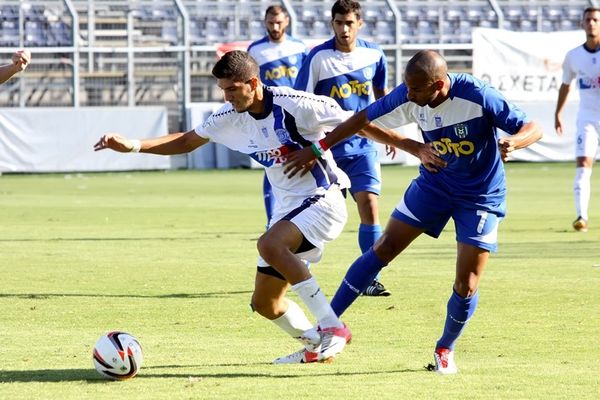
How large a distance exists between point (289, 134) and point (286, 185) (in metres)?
0.30

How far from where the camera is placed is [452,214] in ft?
23.7

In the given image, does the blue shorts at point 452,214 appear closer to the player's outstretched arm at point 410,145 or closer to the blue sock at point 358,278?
the player's outstretched arm at point 410,145

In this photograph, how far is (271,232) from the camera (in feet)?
23.1

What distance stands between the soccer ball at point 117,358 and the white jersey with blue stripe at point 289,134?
4.16 ft

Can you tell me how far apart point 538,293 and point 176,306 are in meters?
2.80

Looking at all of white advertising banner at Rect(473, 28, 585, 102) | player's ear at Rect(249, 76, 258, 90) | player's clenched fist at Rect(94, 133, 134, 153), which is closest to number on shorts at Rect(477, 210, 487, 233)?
player's ear at Rect(249, 76, 258, 90)

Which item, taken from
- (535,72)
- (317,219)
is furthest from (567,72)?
(535,72)

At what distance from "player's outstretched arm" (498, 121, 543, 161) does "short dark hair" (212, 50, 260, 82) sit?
1.51 m

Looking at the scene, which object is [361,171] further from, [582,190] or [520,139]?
[582,190]

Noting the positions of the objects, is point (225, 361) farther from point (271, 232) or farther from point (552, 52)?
point (552, 52)

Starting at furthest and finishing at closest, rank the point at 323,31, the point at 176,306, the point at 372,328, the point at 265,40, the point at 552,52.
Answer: the point at 323,31 → the point at 552,52 → the point at 265,40 → the point at 176,306 → the point at 372,328

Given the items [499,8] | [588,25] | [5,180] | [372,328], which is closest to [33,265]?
[372,328]

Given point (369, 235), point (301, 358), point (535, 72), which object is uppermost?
point (301, 358)

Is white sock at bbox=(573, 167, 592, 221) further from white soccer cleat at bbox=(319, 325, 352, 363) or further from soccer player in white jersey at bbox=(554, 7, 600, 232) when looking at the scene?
white soccer cleat at bbox=(319, 325, 352, 363)
